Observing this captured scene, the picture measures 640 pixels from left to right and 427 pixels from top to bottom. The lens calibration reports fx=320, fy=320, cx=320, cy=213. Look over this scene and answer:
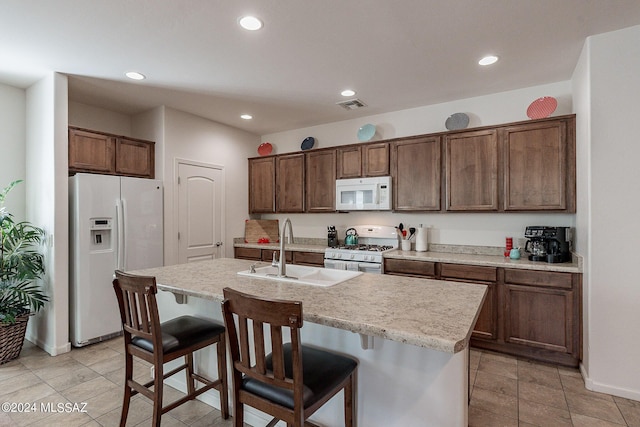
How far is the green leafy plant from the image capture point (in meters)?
2.96

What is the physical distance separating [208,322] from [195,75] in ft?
7.72

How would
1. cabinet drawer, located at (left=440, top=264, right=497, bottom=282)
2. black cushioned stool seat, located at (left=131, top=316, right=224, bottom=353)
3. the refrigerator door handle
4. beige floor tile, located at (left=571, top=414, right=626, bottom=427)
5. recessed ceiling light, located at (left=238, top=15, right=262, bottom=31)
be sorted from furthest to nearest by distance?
the refrigerator door handle → cabinet drawer, located at (left=440, top=264, right=497, bottom=282) → recessed ceiling light, located at (left=238, top=15, right=262, bottom=31) → beige floor tile, located at (left=571, top=414, right=626, bottom=427) → black cushioned stool seat, located at (left=131, top=316, right=224, bottom=353)

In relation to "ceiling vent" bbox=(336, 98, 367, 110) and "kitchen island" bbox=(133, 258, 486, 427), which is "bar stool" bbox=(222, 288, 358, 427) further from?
"ceiling vent" bbox=(336, 98, 367, 110)

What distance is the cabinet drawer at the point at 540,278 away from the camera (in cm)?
275

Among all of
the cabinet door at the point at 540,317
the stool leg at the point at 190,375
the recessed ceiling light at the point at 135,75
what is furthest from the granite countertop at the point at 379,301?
the recessed ceiling light at the point at 135,75

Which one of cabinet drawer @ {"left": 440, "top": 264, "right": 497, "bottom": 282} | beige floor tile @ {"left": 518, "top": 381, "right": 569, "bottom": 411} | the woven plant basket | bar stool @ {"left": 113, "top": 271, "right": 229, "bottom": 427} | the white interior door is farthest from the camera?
the white interior door

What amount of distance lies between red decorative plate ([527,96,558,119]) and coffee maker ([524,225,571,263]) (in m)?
1.14

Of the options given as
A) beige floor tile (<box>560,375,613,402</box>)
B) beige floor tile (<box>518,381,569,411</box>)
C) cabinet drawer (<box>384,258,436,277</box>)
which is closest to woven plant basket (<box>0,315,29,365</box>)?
cabinet drawer (<box>384,258,436,277</box>)

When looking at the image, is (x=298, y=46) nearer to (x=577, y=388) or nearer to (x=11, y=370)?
(x=577, y=388)

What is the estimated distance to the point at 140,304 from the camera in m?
1.71

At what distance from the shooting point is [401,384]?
5.07 ft

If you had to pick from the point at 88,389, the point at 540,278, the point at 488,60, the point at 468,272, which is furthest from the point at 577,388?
the point at 88,389

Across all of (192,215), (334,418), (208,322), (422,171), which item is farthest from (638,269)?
(192,215)

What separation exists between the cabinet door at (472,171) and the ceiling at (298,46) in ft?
1.88
